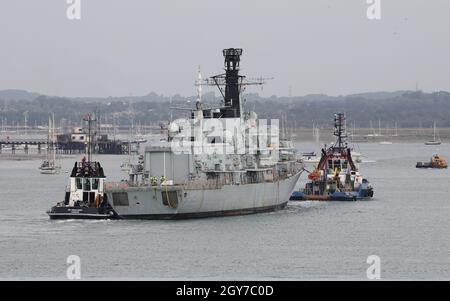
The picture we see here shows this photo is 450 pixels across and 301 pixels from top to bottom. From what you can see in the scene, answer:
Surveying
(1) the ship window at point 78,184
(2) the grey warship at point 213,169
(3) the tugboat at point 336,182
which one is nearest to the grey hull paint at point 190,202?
(2) the grey warship at point 213,169

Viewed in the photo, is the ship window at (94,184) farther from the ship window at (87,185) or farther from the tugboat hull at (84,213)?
the tugboat hull at (84,213)

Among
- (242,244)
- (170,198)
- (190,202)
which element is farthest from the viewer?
(190,202)

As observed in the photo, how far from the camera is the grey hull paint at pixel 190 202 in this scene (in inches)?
2239

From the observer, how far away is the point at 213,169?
60.7 m

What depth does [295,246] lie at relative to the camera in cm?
5009

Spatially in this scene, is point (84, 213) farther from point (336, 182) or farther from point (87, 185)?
point (336, 182)

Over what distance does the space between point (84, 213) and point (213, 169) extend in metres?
7.68

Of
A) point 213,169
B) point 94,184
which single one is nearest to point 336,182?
point 213,169

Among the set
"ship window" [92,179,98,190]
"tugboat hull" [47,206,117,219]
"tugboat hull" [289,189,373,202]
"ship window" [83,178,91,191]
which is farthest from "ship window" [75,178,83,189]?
"tugboat hull" [289,189,373,202]

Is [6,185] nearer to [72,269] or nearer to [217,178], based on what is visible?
[217,178]

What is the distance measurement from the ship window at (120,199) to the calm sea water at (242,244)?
105 cm

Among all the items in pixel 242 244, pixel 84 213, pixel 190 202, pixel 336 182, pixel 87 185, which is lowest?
pixel 242 244

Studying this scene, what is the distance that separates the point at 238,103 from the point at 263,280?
2979 cm
